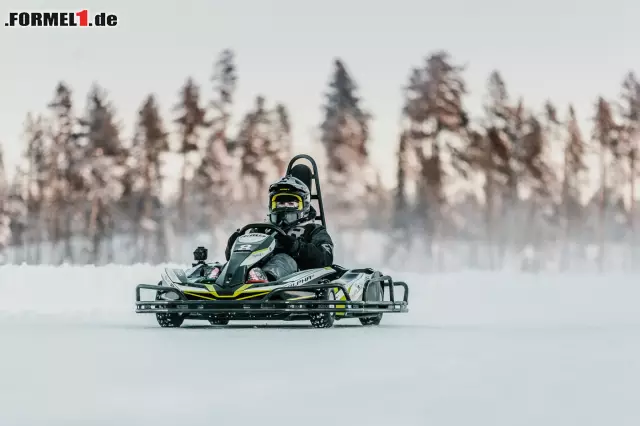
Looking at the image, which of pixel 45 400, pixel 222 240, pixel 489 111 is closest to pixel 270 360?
pixel 45 400

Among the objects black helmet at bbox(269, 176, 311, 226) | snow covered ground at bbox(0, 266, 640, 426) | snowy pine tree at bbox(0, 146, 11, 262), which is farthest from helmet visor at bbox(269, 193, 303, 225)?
snowy pine tree at bbox(0, 146, 11, 262)

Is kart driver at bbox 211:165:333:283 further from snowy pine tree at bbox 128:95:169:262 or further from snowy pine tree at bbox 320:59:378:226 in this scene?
snowy pine tree at bbox 128:95:169:262

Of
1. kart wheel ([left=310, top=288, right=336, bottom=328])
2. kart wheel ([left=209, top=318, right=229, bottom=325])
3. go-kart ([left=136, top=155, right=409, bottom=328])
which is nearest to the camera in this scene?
go-kart ([left=136, top=155, right=409, bottom=328])

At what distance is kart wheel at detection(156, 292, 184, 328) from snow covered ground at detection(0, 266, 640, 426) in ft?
0.76

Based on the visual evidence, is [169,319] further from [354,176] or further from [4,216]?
[4,216]

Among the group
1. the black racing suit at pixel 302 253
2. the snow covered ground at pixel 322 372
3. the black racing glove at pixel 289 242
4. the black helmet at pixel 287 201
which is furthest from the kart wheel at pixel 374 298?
the black helmet at pixel 287 201

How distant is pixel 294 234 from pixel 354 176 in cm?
5872

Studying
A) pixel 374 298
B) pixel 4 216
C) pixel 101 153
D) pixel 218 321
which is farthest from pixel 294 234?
pixel 4 216

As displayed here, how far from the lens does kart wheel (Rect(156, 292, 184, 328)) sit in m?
17.7

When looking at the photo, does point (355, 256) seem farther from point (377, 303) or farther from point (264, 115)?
point (377, 303)

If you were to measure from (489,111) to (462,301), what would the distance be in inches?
2196

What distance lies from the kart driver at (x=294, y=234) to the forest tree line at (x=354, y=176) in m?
56.4

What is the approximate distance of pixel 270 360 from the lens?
38.1ft

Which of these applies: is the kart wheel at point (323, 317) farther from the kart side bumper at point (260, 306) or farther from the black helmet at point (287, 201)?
the black helmet at point (287, 201)
